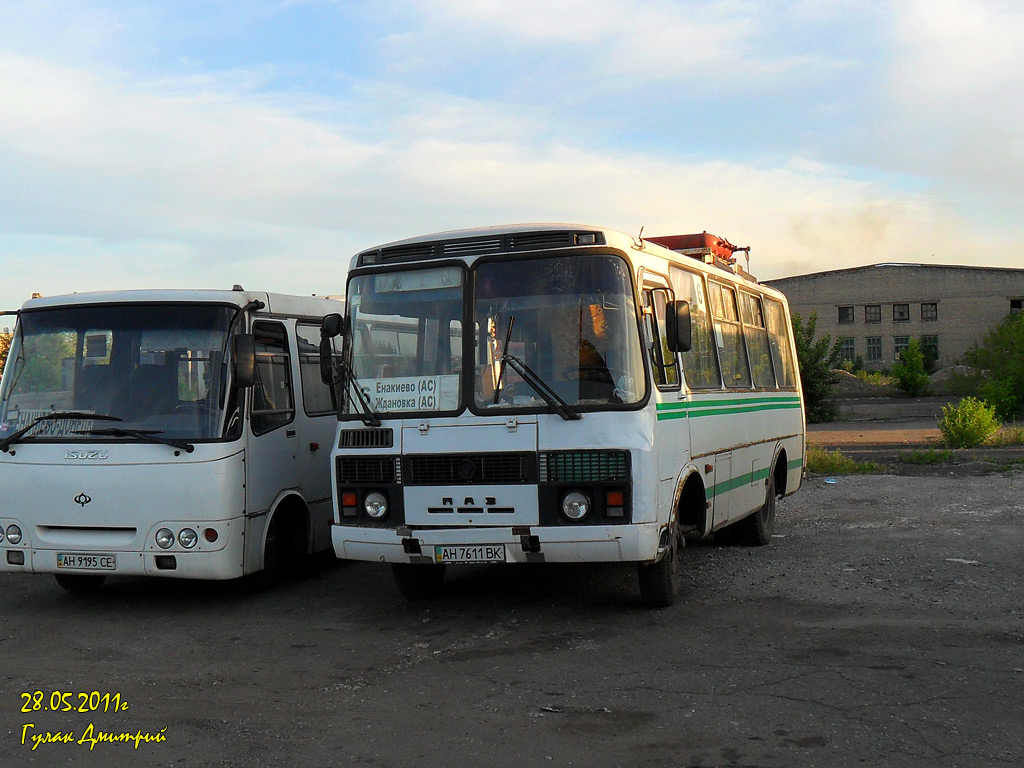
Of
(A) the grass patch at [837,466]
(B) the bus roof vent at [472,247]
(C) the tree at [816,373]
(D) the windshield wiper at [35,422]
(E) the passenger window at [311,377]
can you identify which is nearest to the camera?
(B) the bus roof vent at [472,247]

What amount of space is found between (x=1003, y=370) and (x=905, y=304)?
29.9 meters

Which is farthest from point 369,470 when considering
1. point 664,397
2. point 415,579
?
point 664,397

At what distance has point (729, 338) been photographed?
10992mm

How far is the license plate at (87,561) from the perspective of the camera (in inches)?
341

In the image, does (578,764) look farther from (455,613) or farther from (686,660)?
(455,613)

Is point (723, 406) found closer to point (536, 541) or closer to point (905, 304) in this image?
point (536, 541)

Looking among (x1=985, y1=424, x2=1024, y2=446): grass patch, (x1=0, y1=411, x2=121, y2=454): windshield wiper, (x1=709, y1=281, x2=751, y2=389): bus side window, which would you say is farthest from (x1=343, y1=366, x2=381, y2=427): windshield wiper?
(x1=985, y1=424, x2=1024, y2=446): grass patch

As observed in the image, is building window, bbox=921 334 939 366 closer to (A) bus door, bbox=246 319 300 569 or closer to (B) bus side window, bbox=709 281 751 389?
(B) bus side window, bbox=709 281 751 389

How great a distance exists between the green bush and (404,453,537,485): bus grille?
881 inches

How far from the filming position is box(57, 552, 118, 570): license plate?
866cm

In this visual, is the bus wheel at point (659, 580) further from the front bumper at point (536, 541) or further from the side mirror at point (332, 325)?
the side mirror at point (332, 325)

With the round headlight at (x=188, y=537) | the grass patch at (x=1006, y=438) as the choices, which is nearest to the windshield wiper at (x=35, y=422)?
the round headlight at (x=188, y=537)

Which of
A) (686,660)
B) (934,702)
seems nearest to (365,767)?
(686,660)

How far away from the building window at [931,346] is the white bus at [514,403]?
69796 mm
